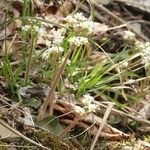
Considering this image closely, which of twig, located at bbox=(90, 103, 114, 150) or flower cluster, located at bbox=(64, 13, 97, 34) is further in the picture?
twig, located at bbox=(90, 103, 114, 150)

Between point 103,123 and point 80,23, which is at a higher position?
point 80,23

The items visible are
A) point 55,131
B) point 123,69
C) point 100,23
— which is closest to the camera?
point 55,131

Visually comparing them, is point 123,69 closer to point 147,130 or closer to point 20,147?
point 147,130

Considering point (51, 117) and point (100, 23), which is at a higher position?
point (100, 23)

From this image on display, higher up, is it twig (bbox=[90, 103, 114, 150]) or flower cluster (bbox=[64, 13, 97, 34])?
flower cluster (bbox=[64, 13, 97, 34])

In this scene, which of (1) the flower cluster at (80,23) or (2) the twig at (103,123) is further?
(2) the twig at (103,123)

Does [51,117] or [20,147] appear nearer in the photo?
[20,147]

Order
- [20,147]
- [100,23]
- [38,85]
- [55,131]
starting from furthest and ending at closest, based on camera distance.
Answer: [100,23] < [38,85] < [55,131] < [20,147]

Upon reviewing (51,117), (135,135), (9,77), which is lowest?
(135,135)

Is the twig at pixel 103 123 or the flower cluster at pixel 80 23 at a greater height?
the flower cluster at pixel 80 23

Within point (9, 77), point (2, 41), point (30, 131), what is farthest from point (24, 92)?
point (2, 41)

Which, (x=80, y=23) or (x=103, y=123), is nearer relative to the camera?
(x=80, y=23)
